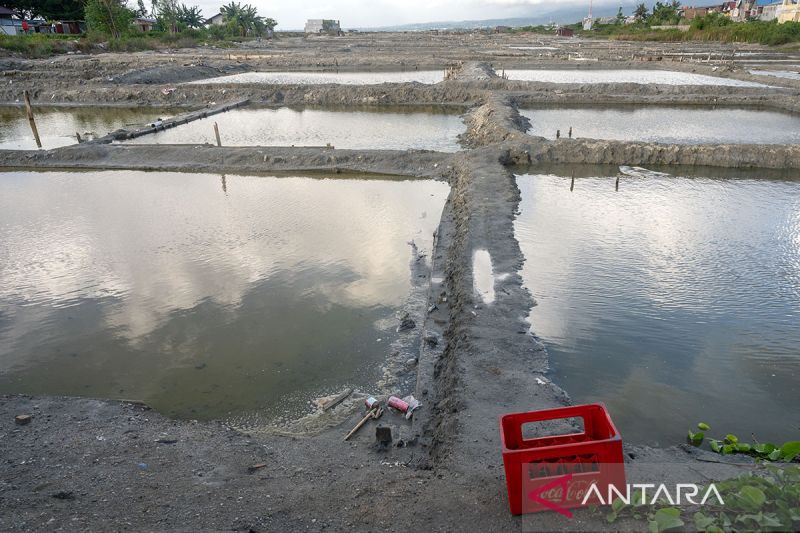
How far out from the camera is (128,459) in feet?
18.9

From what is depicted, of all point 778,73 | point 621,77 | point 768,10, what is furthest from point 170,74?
point 768,10

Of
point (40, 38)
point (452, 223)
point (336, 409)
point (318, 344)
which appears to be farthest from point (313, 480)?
point (40, 38)

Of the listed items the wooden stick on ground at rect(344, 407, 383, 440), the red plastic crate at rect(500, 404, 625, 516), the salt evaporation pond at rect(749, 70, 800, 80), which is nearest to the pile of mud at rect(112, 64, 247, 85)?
the wooden stick on ground at rect(344, 407, 383, 440)

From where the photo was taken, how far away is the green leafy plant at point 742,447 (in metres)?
5.03

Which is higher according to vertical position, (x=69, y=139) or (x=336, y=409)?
(x=69, y=139)

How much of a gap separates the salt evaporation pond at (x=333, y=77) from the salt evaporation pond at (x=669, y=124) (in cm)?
1544

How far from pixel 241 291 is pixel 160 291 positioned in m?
1.70

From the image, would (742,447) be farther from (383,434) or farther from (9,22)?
(9,22)

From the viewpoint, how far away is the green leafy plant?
5.03 meters

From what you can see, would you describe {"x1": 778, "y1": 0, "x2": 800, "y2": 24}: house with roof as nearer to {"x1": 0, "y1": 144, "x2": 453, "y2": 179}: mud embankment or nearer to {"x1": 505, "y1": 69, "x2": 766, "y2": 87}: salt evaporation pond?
{"x1": 505, "y1": 69, "x2": 766, "y2": 87}: salt evaporation pond

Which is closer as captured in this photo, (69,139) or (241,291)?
(241,291)

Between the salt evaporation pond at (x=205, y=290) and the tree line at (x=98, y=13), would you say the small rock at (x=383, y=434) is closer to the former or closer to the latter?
the salt evaporation pond at (x=205, y=290)

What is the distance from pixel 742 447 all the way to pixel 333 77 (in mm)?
43020

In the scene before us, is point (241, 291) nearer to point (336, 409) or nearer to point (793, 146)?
point (336, 409)
